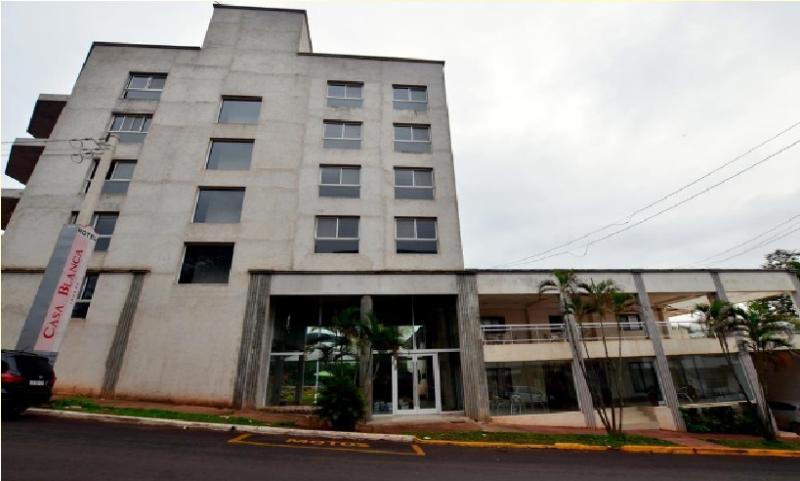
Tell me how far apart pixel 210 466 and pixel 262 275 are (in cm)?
1126

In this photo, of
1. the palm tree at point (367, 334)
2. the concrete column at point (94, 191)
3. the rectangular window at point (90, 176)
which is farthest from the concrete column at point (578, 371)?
the rectangular window at point (90, 176)

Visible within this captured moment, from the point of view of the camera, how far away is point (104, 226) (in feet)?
61.7

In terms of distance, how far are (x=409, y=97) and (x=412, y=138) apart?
11.2 feet

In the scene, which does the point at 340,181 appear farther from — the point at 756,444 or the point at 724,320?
the point at 756,444

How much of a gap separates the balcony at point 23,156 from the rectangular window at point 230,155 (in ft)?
28.2

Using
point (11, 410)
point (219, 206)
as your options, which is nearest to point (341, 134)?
point (219, 206)

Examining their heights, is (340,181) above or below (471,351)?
above

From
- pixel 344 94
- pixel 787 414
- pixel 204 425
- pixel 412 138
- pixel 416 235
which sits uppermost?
pixel 344 94

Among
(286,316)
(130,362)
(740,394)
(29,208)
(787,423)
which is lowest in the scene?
(787,423)

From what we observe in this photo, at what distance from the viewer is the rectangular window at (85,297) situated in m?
17.0

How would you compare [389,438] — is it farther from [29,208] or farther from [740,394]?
[29,208]

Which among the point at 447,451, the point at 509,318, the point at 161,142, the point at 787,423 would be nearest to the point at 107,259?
the point at 161,142

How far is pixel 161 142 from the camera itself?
2053 centimetres

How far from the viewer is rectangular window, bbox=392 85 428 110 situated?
77.0ft
